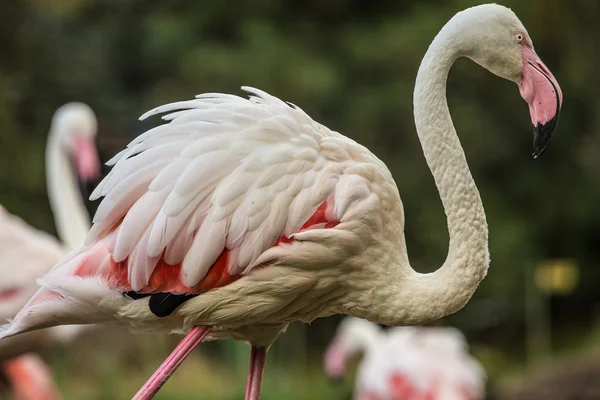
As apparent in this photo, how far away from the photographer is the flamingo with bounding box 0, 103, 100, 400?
197 inches

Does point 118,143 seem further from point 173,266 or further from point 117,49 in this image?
point 173,266

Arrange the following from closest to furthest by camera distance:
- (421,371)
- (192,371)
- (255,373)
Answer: (255,373)
(421,371)
(192,371)

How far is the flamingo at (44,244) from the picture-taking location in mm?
4996

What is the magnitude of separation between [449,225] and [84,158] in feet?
12.3

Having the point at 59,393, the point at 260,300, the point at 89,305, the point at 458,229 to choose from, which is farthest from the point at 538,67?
the point at 59,393

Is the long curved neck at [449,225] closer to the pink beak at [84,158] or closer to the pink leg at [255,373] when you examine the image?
the pink leg at [255,373]

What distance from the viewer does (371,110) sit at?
9.55 metres

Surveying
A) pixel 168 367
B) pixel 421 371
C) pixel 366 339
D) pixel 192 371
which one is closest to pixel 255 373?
pixel 168 367

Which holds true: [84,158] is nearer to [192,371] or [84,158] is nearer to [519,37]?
[192,371]

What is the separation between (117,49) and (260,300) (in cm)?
765

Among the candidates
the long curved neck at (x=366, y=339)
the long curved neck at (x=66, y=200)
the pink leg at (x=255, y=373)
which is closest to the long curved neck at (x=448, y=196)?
the pink leg at (x=255, y=373)

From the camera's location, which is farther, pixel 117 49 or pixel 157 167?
pixel 117 49

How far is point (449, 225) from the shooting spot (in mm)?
3033

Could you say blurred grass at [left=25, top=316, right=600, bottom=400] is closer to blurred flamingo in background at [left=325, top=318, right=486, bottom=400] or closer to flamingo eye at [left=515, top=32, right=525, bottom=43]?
blurred flamingo in background at [left=325, top=318, right=486, bottom=400]
